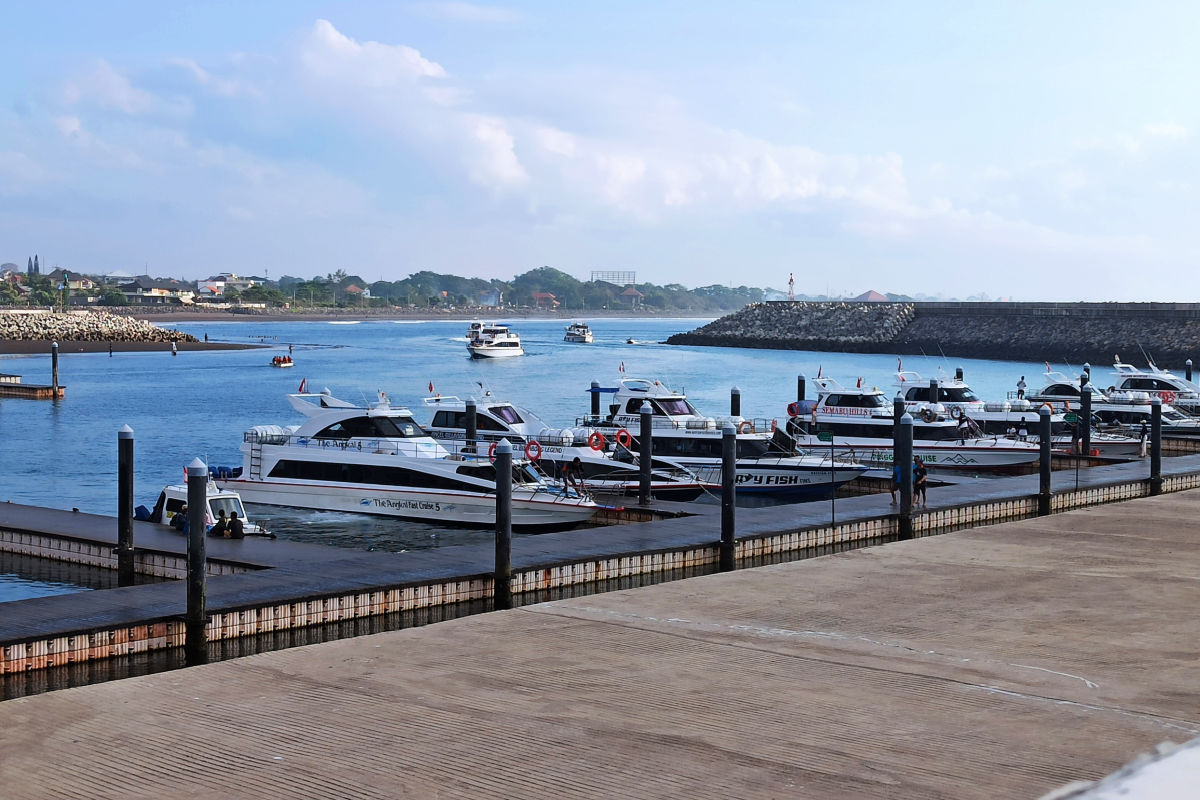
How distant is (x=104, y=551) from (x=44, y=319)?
141593 millimetres

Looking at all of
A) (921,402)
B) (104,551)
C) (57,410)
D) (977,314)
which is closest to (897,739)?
(104,551)

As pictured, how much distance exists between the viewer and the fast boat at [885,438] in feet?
131

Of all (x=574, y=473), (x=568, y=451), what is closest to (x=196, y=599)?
(x=574, y=473)

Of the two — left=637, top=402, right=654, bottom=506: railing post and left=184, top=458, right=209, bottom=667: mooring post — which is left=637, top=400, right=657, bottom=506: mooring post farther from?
left=184, top=458, right=209, bottom=667: mooring post

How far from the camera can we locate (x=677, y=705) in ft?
39.9

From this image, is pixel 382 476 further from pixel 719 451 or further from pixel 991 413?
pixel 991 413

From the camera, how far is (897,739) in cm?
1097

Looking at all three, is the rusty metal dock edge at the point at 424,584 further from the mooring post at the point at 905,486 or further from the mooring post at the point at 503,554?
the mooring post at the point at 905,486

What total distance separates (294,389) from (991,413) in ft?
187

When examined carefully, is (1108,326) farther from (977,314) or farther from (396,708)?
(396,708)

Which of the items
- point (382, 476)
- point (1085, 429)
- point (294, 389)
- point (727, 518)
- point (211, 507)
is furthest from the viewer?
point (294, 389)

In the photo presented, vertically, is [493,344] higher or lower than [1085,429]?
higher

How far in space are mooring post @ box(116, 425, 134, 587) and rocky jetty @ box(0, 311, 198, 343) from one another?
12173 cm

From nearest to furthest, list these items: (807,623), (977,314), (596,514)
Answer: (807,623) → (596,514) → (977,314)
